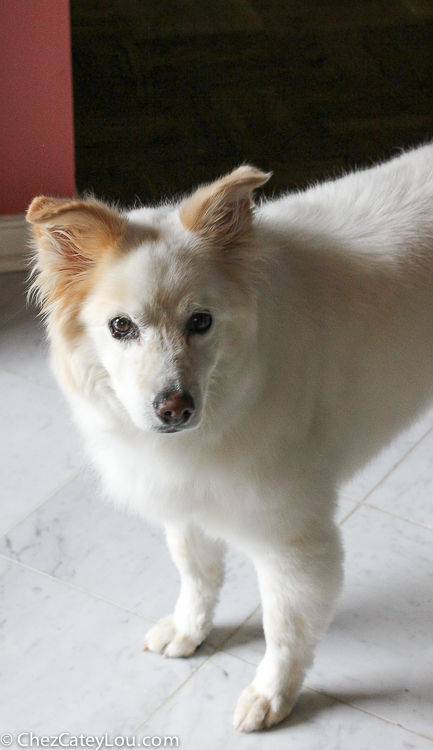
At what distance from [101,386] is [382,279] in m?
0.60

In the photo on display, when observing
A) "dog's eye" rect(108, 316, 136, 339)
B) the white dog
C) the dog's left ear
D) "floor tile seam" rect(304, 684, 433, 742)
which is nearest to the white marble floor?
"floor tile seam" rect(304, 684, 433, 742)

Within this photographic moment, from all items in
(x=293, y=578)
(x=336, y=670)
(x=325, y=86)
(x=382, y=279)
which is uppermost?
(x=325, y=86)

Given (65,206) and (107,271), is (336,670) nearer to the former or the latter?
(107,271)

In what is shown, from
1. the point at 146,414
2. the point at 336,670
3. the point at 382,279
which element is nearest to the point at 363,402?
the point at 382,279

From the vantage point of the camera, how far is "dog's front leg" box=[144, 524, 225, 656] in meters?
1.86

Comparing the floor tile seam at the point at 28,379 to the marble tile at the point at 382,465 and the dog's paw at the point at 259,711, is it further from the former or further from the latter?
the dog's paw at the point at 259,711

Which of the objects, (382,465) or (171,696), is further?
(382,465)

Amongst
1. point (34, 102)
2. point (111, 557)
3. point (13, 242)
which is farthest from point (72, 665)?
point (34, 102)

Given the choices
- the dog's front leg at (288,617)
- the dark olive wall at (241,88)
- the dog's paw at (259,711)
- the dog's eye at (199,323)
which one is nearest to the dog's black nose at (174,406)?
the dog's eye at (199,323)

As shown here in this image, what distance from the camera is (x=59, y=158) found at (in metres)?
3.11

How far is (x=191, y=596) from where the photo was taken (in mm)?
1913

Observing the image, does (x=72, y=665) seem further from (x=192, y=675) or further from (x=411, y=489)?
(x=411, y=489)

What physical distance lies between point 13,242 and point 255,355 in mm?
1955

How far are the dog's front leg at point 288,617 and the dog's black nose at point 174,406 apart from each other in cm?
42
